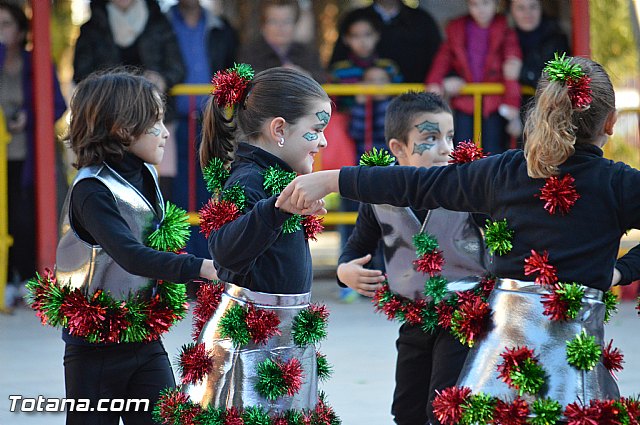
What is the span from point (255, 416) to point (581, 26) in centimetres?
590

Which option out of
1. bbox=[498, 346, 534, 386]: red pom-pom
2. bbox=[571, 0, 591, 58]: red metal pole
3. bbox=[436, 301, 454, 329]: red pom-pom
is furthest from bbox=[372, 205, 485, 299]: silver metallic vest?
bbox=[571, 0, 591, 58]: red metal pole

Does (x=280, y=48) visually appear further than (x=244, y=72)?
Yes

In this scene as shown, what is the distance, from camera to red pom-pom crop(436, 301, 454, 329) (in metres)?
3.67

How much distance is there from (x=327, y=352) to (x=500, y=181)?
356 cm

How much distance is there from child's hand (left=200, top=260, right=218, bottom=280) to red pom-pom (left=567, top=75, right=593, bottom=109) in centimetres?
121

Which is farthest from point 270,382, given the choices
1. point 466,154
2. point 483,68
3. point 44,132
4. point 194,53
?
point 483,68

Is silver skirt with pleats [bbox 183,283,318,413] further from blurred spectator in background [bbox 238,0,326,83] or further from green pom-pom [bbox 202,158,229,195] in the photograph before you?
blurred spectator in background [bbox 238,0,326,83]

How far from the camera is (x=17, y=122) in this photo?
7566 mm

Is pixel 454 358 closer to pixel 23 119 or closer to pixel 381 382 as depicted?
pixel 381 382

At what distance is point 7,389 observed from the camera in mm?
5332

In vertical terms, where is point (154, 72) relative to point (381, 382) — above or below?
above

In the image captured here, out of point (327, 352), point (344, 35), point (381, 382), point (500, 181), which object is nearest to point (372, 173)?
point (500, 181)

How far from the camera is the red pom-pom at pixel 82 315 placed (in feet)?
11.3

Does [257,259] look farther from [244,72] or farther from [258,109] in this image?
[244,72]
